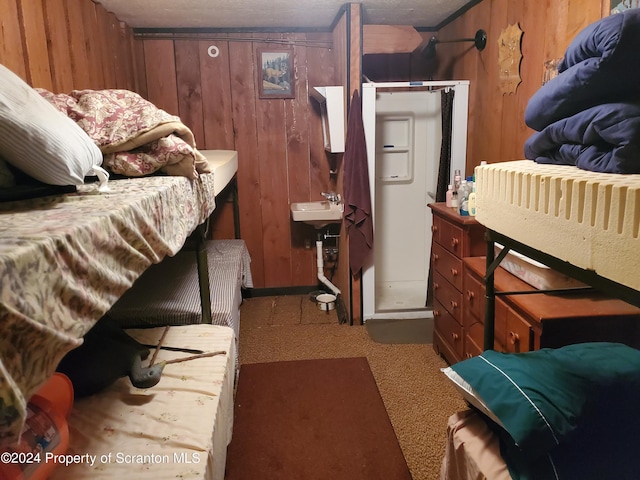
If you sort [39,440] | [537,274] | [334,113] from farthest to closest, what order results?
1. [334,113]
2. [537,274]
3. [39,440]

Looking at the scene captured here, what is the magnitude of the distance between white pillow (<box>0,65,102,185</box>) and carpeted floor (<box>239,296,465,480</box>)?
162 centimetres

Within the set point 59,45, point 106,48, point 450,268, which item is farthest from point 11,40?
point 450,268

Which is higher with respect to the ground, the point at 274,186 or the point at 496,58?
the point at 496,58

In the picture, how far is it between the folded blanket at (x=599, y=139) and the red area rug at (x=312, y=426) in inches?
53.0

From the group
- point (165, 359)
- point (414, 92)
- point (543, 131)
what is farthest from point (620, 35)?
point (414, 92)

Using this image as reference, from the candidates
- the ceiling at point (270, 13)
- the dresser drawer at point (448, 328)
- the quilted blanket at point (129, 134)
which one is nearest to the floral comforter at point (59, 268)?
the quilted blanket at point (129, 134)

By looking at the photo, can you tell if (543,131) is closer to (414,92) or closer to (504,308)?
(504,308)

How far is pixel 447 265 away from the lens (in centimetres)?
261

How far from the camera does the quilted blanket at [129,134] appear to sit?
1.56 meters

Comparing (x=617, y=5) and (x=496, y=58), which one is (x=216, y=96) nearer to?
(x=496, y=58)

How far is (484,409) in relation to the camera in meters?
1.30

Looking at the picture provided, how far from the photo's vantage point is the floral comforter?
542 mm

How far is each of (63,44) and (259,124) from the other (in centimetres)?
164

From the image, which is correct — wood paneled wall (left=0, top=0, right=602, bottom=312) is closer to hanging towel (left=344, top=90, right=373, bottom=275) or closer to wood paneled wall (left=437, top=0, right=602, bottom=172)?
wood paneled wall (left=437, top=0, right=602, bottom=172)
